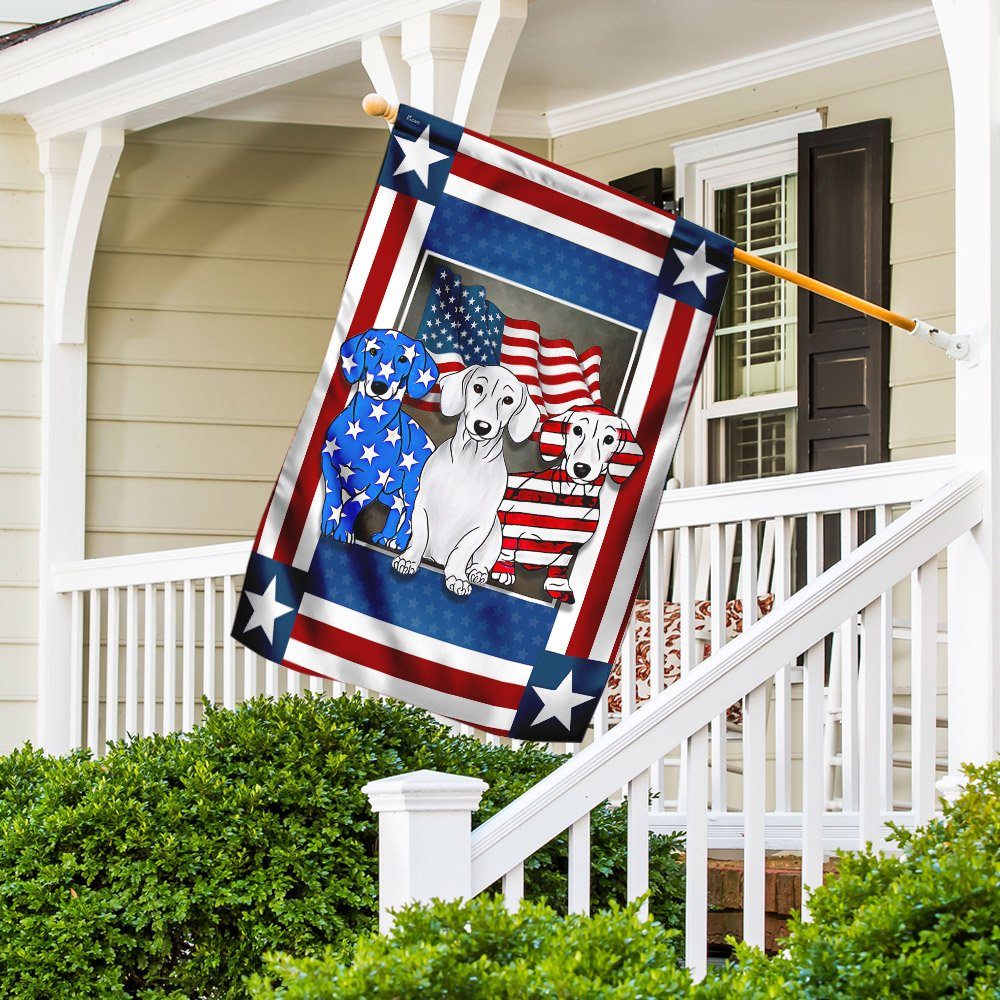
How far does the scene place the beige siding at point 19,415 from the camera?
21.5ft

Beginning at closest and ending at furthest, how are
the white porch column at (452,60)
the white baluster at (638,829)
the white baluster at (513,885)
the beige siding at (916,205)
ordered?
the white baluster at (513,885), the white baluster at (638,829), the white porch column at (452,60), the beige siding at (916,205)

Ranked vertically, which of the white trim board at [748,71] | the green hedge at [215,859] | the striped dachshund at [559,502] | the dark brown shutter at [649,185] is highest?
the white trim board at [748,71]

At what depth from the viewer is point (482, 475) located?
3.53 meters

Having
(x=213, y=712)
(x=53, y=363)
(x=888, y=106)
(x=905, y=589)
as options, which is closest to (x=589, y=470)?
(x=213, y=712)

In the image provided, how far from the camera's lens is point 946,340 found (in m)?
3.67

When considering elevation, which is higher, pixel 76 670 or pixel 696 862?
pixel 76 670

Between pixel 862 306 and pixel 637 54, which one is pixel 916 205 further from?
pixel 862 306

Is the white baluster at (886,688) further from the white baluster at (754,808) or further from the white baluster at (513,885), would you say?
the white baluster at (513,885)

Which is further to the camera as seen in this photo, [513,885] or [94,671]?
[94,671]

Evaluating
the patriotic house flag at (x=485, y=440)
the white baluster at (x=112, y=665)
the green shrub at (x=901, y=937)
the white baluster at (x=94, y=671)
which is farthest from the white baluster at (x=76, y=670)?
the green shrub at (x=901, y=937)

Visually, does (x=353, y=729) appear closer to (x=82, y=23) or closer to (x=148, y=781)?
(x=148, y=781)

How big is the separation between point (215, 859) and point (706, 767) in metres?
1.14

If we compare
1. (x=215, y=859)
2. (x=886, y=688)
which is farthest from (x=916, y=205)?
(x=215, y=859)

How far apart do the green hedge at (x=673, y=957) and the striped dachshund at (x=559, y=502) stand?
3.46 ft
